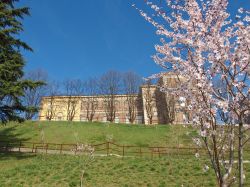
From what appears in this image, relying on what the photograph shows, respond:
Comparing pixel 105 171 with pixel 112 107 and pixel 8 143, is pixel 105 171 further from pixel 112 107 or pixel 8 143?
pixel 112 107

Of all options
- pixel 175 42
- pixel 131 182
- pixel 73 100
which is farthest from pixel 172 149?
pixel 73 100

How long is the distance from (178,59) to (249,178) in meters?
12.7

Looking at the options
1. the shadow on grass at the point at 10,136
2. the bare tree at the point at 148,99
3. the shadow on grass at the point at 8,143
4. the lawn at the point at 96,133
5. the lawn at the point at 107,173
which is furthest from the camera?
the bare tree at the point at 148,99

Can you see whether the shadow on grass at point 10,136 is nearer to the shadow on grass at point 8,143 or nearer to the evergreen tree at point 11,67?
the shadow on grass at point 8,143

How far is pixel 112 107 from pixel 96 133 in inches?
988

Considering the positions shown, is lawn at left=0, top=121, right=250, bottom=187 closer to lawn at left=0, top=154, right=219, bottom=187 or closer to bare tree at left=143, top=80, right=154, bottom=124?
lawn at left=0, top=154, right=219, bottom=187

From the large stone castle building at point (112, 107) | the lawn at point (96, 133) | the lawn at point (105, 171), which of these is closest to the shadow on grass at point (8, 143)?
the lawn at point (96, 133)

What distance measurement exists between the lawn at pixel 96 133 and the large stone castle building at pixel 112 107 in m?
19.1

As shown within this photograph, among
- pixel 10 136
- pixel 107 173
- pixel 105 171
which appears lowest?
pixel 107 173

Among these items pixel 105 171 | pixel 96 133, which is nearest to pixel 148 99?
pixel 96 133

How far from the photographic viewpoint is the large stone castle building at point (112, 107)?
213ft

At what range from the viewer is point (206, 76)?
19.6ft

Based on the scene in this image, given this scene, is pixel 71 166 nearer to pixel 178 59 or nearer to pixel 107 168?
pixel 107 168

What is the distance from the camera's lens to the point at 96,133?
4003 cm
